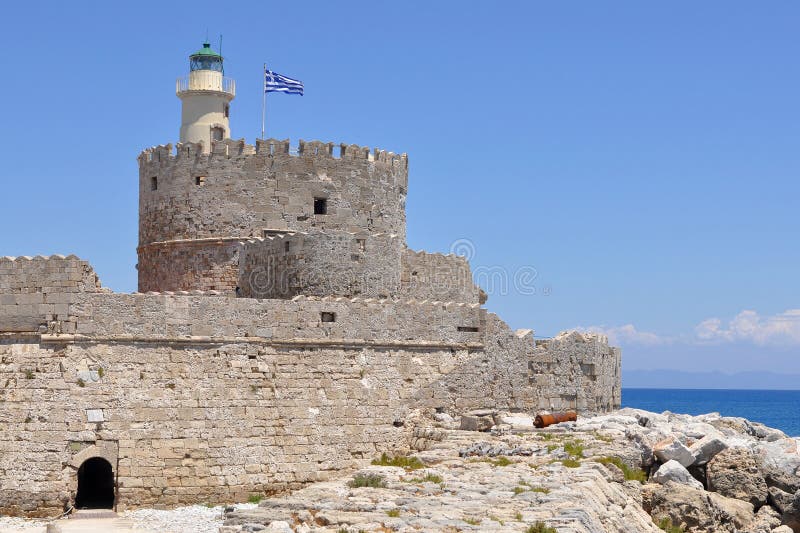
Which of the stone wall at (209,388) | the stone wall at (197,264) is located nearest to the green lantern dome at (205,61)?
the stone wall at (197,264)

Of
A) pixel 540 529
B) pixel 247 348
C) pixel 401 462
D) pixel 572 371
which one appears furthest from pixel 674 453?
pixel 247 348

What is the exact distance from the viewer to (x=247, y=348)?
21109 millimetres

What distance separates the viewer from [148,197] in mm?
27078

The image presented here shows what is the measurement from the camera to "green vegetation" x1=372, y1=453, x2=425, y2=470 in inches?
805

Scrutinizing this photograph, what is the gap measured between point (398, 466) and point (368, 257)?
5109 mm

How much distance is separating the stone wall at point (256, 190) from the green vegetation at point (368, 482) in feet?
27.3

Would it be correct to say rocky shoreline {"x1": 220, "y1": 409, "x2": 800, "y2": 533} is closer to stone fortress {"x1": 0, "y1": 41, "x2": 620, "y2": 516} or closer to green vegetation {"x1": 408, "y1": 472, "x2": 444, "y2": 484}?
green vegetation {"x1": 408, "y1": 472, "x2": 444, "y2": 484}

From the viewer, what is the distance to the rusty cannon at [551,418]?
22578mm

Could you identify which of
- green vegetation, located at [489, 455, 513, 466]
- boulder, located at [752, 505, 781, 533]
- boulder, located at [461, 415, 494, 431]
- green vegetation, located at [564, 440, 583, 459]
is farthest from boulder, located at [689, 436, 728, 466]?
green vegetation, located at [489, 455, 513, 466]

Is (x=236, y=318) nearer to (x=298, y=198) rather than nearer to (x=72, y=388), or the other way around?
(x=72, y=388)

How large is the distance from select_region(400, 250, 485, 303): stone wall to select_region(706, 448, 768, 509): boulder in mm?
8303

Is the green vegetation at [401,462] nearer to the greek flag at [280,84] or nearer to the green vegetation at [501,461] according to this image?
the green vegetation at [501,461]

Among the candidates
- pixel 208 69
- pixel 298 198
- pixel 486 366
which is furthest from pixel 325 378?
pixel 208 69

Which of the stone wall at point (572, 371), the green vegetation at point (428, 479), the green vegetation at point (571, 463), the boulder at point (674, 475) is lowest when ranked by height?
the boulder at point (674, 475)
